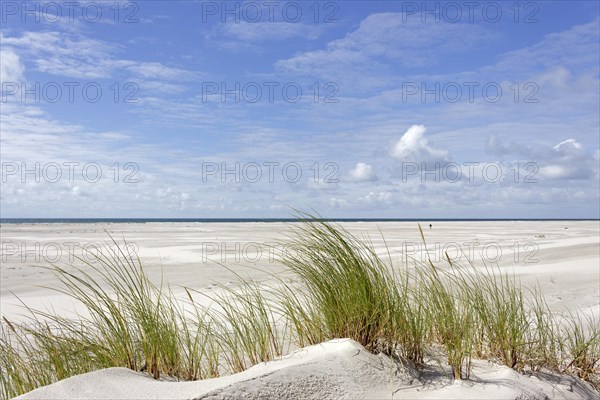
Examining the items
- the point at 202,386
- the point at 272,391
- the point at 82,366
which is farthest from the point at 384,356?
the point at 82,366

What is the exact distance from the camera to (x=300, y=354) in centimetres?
273

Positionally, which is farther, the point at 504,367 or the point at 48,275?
the point at 48,275

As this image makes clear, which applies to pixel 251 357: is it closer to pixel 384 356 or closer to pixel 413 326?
pixel 384 356

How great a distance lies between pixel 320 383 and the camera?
96.2 inches

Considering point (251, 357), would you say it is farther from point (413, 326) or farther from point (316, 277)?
point (413, 326)

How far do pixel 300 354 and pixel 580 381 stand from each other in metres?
2.09

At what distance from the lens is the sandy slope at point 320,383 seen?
231 centimetres

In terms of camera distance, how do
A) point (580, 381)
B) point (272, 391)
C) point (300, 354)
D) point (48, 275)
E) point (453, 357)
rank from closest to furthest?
point (272, 391) → point (300, 354) → point (453, 357) → point (580, 381) → point (48, 275)

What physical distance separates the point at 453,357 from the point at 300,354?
3.27 feet

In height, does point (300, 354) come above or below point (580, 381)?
above

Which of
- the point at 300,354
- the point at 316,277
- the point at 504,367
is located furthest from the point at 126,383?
the point at 504,367

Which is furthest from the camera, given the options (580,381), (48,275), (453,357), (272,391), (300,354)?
(48,275)

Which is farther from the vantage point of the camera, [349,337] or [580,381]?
[580,381]

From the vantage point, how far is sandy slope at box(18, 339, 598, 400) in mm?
2311
